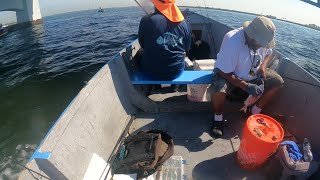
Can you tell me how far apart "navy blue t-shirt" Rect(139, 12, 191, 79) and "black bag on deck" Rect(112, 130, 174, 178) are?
4.38ft

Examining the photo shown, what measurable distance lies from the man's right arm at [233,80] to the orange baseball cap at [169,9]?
4.11 feet

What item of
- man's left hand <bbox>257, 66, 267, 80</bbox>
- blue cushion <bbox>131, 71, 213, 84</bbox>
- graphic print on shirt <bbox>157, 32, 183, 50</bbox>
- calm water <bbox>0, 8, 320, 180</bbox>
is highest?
graphic print on shirt <bbox>157, 32, 183, 50</bbox>

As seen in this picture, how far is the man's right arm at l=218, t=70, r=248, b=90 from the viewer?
413 centimetres

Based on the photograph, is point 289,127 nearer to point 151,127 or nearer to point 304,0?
point 304,0

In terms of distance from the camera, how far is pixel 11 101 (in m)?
11.1

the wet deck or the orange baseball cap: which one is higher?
the orange baseball cap

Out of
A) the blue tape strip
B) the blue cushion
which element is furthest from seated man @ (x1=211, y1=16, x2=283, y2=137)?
the blue tape strip

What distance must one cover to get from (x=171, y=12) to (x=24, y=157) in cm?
560

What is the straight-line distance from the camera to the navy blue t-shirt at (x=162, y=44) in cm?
425

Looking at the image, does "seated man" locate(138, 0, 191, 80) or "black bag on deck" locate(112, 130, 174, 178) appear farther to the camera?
"seated man" locate(138, 0, 191, 80)

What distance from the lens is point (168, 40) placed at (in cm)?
439

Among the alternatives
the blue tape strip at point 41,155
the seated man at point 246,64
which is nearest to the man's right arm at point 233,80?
the seated man at point 246,64

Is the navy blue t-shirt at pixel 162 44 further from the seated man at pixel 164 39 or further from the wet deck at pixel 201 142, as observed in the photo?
the wet deck at pixel 201 142

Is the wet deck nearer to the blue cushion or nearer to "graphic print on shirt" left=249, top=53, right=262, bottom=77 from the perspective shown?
the blue cushion
